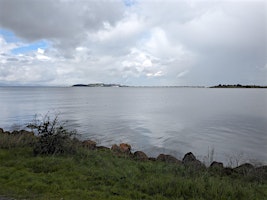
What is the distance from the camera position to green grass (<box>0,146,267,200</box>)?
664cm

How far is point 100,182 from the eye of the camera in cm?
771

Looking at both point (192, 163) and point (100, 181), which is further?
point (192, 163)

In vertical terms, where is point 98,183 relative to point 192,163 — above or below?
above

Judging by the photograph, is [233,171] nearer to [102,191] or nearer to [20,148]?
[102,191]

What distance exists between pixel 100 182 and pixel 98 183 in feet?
0.26

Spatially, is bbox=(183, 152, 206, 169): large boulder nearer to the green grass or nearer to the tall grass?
the tall grass

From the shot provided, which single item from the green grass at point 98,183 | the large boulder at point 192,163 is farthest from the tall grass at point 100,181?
the large boulder at point 192,163

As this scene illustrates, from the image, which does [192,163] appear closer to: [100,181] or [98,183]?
[100,181]

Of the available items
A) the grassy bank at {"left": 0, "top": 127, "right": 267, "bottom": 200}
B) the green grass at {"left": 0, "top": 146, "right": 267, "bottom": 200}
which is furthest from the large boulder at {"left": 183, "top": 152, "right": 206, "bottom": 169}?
the green grass at {"left": 0, "top": 146, "right": 267, "bottom": 200}

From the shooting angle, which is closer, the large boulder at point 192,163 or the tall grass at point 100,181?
the tall grass at point 100,181

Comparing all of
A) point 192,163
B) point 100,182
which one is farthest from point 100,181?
point 192,163

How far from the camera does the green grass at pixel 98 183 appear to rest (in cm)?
664

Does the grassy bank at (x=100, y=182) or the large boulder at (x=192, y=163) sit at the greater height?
the grassy bank at (x=100, y=182)

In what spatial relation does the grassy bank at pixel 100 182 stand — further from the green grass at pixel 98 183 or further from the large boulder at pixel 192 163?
the large boulder at pixel 192 163
